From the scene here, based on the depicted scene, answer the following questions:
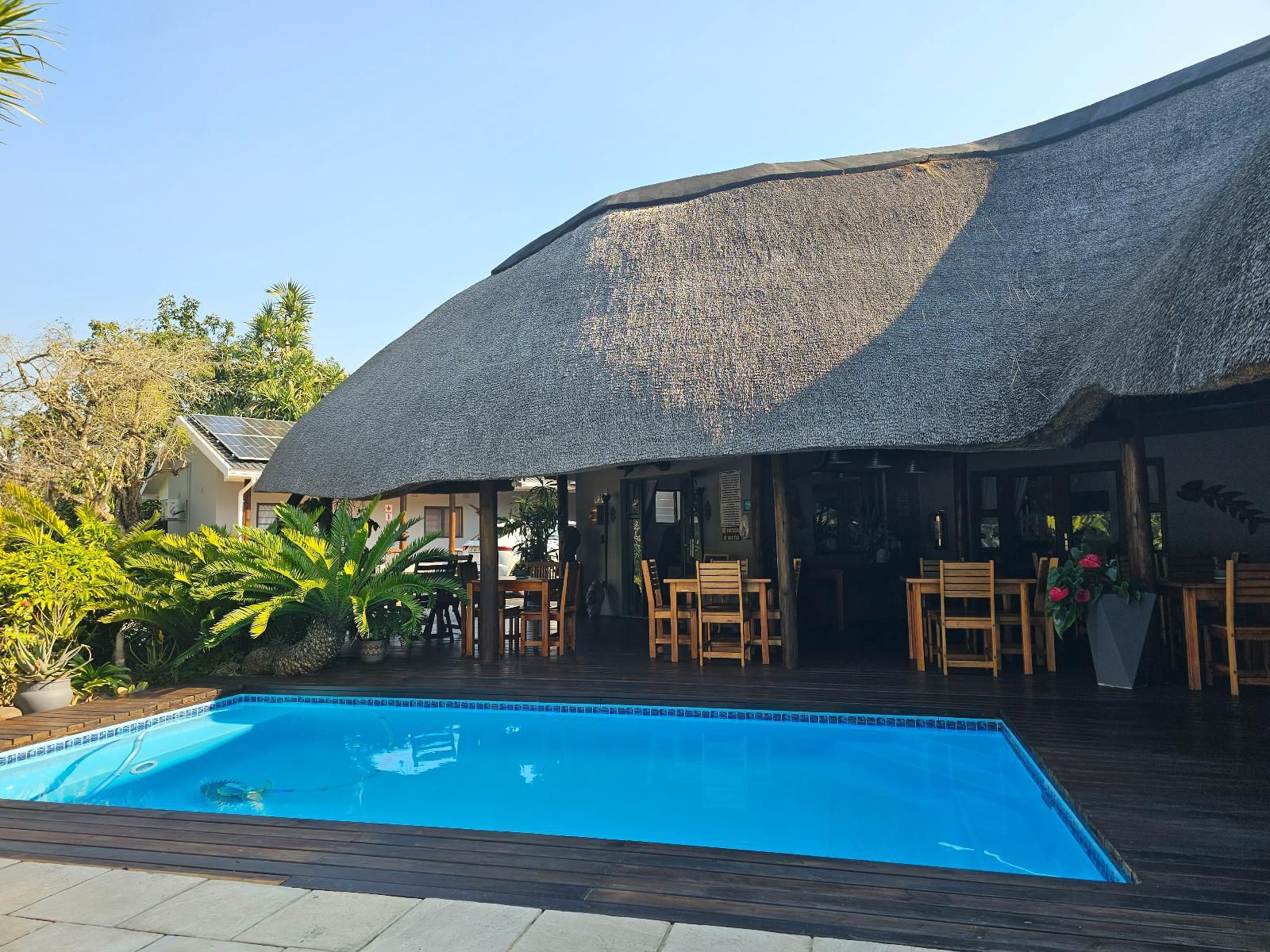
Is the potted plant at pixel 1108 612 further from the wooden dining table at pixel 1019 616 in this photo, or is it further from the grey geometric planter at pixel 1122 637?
the wooden dining table at pixel 1019 616

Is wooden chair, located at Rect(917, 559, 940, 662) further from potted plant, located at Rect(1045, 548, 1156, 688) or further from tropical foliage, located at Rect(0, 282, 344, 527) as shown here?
tropical foliage, located at Rect(0, 282, 344, 527)

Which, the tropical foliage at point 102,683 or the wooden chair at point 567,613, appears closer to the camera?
the tropical foliage at point 102,683

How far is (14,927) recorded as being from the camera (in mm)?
2775

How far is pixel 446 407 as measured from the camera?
8.56 meters

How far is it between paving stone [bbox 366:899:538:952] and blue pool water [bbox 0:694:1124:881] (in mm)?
1476

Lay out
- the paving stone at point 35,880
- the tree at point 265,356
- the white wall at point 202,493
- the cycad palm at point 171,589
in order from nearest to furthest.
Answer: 1. the paving stone at point 35,880
2. the cycad palm at point 171,589
3. the white wall at point 202,493
4. the tree at point 265,356

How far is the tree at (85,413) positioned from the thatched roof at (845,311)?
22.0 feet

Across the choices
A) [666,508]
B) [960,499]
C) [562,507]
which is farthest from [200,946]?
[562,507]

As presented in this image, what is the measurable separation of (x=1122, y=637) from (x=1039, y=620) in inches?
40.4

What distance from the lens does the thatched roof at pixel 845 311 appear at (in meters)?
6.52

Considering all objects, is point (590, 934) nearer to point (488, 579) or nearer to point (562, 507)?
point (488, 579)

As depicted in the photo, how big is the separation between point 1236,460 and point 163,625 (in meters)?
10.6

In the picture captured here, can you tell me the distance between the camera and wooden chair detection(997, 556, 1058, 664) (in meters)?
6.87

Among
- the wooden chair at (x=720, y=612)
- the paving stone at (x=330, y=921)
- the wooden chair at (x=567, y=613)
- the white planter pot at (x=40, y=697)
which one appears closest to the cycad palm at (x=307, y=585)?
the white planter pot at (x=40, y=697)
